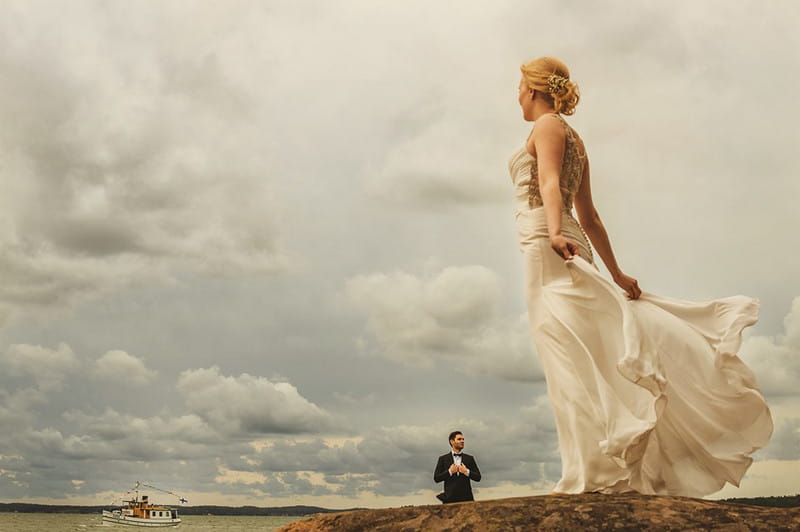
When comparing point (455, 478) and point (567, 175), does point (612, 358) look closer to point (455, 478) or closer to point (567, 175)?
point (567, 175)

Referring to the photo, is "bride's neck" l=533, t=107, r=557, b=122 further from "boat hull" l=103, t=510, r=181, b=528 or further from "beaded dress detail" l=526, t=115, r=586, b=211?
"boat hull" l=103, t=510, r=181, b=528

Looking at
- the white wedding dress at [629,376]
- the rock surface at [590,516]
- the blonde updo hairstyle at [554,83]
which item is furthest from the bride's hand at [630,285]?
the rock surface at [590,516]

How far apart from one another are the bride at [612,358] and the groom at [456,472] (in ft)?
12.6

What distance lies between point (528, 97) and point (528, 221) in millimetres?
1142

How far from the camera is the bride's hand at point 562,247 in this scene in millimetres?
6188

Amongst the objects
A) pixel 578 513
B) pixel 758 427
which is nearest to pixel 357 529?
pixel 578 513

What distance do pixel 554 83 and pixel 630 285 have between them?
6.39 ft

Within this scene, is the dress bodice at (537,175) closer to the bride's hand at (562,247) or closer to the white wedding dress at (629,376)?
the white wedding dress at (629,376)

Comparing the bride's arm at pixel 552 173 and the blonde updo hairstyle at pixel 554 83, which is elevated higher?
the blonde updo hairstyle at pixel 554 83

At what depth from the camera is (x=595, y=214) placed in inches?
287

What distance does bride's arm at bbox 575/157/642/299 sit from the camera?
7121 mm

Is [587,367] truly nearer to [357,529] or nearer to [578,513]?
[578,513]

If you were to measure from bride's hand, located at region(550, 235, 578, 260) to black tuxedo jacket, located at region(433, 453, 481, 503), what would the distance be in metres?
4.53

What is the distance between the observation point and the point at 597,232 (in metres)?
7.28
